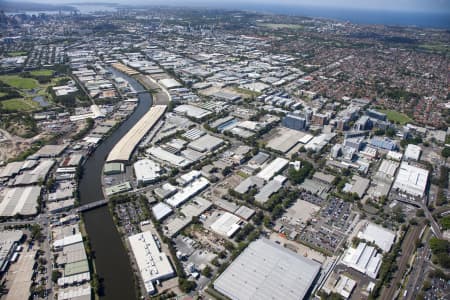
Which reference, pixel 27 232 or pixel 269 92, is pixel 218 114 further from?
pixel 27 232

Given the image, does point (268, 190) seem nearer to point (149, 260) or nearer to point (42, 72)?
point (149, 260)

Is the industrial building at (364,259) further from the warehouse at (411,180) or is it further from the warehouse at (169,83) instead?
the warehouse at (169,83)

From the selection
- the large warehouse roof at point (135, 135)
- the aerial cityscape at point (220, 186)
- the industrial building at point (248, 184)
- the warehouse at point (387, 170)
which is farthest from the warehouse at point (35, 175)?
the warehouse at point (387, 170)

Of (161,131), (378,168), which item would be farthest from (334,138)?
(161,131)

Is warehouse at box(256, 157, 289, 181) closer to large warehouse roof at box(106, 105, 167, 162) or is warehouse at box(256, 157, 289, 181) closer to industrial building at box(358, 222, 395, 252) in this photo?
industrial building at box(358, 222, 395, 252)

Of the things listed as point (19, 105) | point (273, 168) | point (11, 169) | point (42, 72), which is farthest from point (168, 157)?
point (42, 72)

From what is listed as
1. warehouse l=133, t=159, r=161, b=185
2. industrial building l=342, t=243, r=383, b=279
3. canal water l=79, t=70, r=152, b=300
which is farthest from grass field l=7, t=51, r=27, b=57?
industrial building l=342, t=243, r=383, b=279
